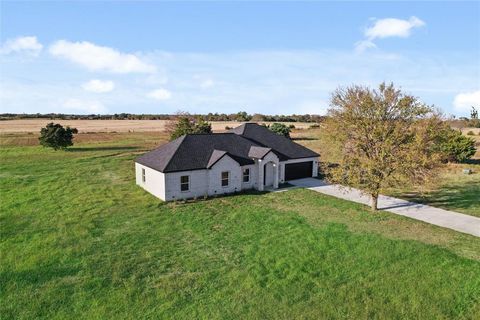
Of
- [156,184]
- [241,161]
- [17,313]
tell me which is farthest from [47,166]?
[17,313]

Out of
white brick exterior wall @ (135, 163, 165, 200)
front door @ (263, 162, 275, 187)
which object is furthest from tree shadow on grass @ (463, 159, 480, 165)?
white brick exterior wall @ (135, 163, 165, 200)

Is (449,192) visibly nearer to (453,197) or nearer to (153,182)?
(453,197)

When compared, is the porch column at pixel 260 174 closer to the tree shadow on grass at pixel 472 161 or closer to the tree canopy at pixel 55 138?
the tree shadow on grass at pixel 472 161

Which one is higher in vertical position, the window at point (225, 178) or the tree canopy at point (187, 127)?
the tree canopy at point (187, 127)

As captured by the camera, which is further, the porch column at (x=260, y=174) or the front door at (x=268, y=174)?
the front door at (x=268, y=174)

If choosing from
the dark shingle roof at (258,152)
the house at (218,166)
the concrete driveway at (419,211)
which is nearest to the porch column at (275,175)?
the house at (218,166)

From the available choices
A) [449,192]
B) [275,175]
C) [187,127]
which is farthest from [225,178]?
[187,127]

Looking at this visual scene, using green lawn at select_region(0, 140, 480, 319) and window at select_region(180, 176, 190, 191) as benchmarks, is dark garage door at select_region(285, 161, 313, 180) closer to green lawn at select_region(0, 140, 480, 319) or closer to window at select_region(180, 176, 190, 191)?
green lawn at select_region(0, 140, 480, 319)
